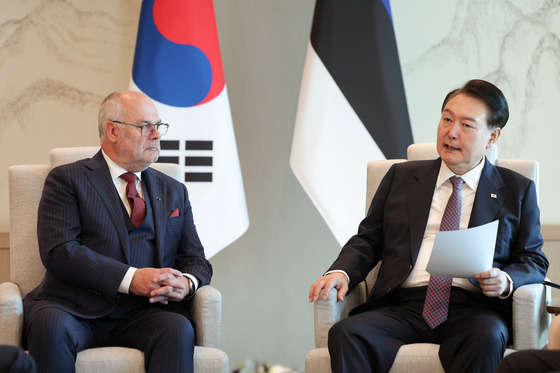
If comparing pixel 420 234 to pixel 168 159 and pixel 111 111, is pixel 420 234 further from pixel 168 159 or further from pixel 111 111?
pixel 168 159

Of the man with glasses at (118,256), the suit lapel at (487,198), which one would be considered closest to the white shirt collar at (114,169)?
the man with glasses at (118,256)

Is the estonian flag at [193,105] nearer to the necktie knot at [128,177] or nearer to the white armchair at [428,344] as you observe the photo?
the necktie knot at [128,177]

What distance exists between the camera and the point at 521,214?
108 inches

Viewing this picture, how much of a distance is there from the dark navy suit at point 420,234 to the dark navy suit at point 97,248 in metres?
0.69

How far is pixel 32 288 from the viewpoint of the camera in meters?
2.89

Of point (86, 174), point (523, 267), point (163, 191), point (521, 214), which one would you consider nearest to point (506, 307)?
point (523, 267)

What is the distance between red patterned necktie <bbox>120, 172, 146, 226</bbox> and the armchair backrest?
0.97 feet

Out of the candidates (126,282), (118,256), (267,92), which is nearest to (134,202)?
(118,256)

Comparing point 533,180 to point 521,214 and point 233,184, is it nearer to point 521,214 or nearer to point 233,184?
point 521,214

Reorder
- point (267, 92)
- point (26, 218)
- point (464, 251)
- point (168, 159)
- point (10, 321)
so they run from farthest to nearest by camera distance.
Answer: point (267, 92) → point (168, 159) → point (26, 218) → point (10, 321) → point (464, 251)

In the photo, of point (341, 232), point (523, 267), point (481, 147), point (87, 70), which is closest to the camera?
point (523, 267)

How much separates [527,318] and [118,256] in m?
1.53

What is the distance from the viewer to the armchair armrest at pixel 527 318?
2.44m

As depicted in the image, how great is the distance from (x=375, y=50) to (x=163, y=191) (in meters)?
1.45
